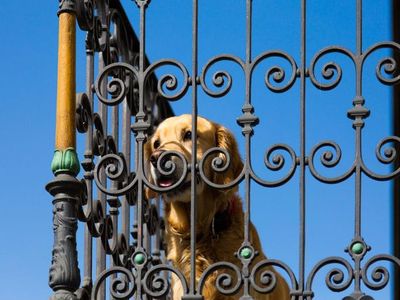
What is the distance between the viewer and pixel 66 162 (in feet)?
15.4

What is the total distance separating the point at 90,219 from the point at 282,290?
2132 millimetres

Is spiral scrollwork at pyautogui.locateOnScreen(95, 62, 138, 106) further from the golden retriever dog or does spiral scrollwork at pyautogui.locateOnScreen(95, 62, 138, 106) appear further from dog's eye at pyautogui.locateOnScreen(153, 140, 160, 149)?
dog's eye at pyautogui.locateOnScreen(153, 140, 160, 149)

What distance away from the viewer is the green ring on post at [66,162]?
15.4 feet

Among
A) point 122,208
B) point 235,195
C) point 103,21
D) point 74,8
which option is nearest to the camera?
point 74,8

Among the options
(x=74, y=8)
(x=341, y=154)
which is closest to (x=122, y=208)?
(x=74, y=8)

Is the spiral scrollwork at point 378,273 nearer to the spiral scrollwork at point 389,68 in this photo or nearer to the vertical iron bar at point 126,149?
the spiral scrollwork at point 389,68

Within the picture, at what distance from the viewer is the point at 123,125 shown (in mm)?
6227

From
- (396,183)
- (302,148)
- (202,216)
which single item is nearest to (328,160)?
(302,148)

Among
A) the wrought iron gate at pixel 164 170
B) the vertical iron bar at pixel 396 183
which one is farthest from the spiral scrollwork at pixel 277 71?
the vertical iron bar at pixel 396 183

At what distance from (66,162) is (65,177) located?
0.06m

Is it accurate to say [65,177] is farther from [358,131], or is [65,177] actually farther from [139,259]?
[358,131]

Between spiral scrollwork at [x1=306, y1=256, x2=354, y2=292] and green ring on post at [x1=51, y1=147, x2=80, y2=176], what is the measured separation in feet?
3.46

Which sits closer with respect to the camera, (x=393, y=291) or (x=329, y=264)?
(x=329, y=264)

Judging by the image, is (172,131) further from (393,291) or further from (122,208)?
(393,291)
